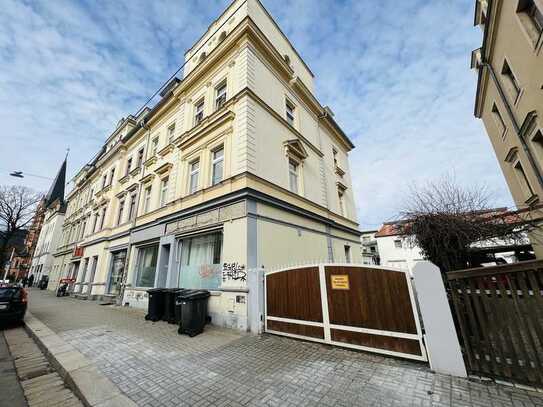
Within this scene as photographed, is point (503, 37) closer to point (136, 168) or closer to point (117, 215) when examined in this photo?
point (136, 168)

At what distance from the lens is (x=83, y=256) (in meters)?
18.2

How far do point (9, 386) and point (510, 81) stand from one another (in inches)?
700

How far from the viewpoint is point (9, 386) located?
3764 millimetres

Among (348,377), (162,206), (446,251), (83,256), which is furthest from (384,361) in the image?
(83,256)

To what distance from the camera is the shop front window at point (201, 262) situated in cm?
823

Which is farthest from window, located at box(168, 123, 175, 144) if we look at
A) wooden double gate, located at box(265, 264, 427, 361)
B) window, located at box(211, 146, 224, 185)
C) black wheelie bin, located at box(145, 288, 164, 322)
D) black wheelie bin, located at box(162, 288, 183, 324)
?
wooden double gate, located at box(265, 264, 427, 361)

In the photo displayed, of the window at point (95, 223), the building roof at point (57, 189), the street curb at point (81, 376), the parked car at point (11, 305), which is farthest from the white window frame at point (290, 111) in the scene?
the building roof at point (57, 189)

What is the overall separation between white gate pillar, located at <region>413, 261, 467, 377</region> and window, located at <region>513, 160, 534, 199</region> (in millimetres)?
10597

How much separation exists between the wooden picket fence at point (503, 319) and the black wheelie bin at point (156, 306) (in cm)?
862

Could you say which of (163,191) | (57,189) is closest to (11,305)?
(163,191)

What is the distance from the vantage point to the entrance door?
1395 centimetres

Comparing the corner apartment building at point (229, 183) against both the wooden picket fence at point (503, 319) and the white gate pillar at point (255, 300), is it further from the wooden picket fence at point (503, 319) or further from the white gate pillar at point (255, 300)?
the wooden picket fence at point (503, 319)

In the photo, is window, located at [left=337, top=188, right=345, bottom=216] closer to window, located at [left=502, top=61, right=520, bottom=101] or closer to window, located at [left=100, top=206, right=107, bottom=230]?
window, located at [left=502, top=61, right=520, bottom=101]

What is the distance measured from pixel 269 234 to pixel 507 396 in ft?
20.2
